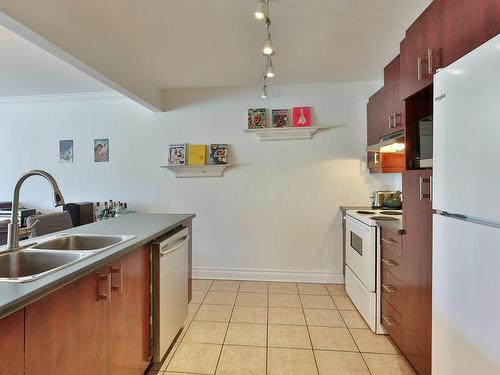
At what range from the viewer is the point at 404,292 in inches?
71.7

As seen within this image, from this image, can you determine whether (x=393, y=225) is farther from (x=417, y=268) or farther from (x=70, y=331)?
(x=70, y=331)

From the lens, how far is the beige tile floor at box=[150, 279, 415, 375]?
72.0 inches

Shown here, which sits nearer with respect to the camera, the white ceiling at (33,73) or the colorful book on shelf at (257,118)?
the white ceiling at (33,73)

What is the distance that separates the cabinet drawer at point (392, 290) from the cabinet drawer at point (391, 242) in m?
0.19

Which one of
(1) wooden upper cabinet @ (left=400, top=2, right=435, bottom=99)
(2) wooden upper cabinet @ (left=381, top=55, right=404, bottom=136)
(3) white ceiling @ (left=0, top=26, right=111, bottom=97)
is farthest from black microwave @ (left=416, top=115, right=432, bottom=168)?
(3) white ceiling @ (left=0, top=26, right=111, bottom=97)

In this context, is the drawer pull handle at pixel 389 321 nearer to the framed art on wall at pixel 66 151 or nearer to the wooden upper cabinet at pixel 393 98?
the wooden upper cabinet at pixel 393 98

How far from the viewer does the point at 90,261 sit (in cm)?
115

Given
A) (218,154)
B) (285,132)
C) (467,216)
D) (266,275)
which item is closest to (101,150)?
(218,154)

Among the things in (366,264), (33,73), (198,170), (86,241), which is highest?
(33,73)

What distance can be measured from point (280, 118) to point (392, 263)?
206cm

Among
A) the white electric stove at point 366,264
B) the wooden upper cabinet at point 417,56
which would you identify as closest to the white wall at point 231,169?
→ the white electric stove at point 366,264

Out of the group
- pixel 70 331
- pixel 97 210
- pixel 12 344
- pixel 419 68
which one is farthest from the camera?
pixel 97 210

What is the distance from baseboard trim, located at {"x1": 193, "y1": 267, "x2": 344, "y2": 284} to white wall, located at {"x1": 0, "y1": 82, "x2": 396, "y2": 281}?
0.01m

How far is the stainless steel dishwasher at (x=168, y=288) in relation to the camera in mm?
1729
